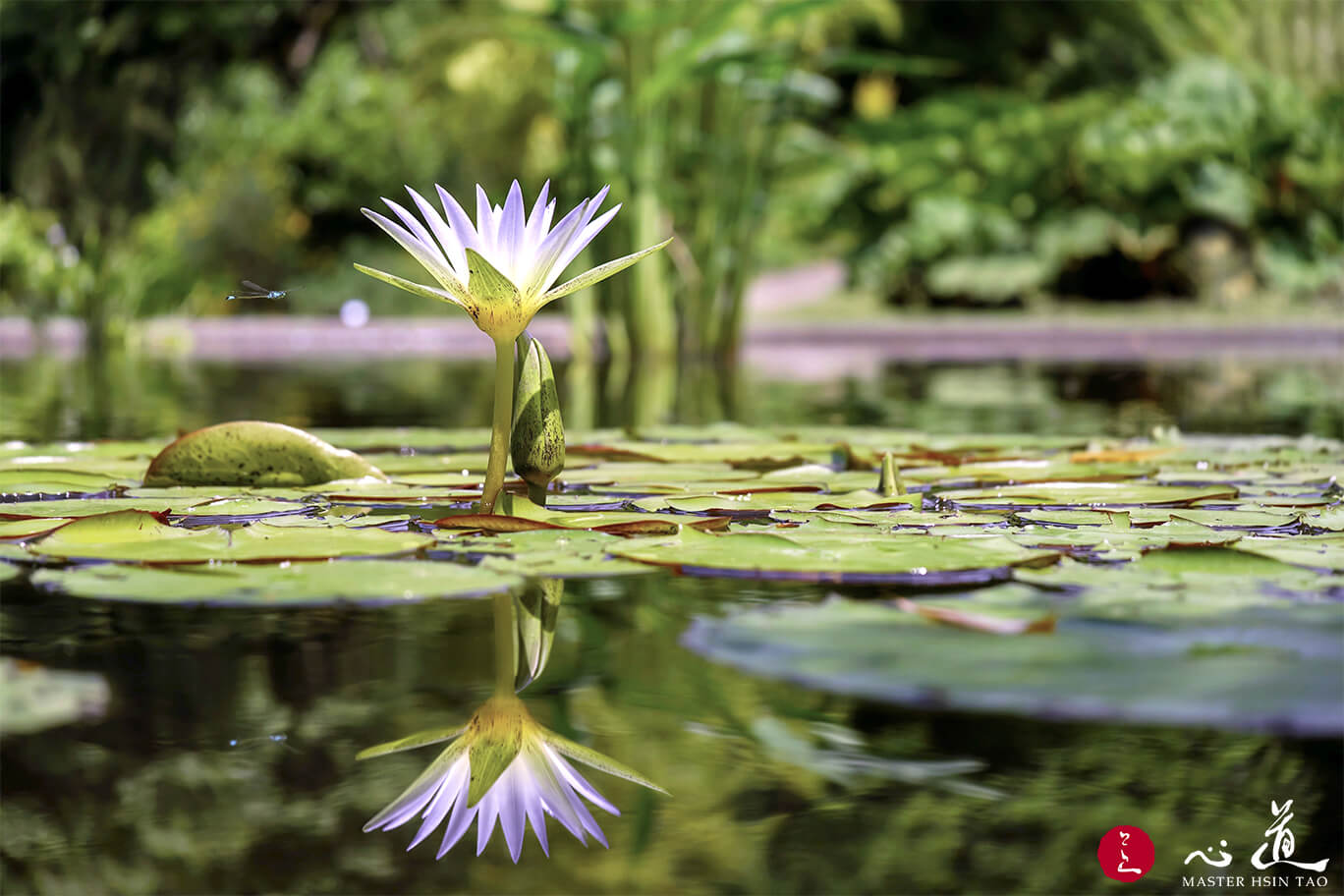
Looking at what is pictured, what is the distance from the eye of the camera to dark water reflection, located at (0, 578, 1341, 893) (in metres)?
0.67

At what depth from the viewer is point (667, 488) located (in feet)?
6.23

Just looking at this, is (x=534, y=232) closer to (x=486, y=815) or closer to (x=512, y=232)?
(x=512, y=232)

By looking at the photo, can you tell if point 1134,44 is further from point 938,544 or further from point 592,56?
point 938,544

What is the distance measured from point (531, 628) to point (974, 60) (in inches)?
487

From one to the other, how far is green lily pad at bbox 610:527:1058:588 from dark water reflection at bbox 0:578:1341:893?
0.96ft

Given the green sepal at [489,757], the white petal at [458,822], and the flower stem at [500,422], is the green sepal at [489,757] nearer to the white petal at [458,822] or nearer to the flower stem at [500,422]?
the white petal at [458,822]

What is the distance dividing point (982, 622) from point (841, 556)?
267 millimetres

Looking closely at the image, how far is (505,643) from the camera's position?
1094mm

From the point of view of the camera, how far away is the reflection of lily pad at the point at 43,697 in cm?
88

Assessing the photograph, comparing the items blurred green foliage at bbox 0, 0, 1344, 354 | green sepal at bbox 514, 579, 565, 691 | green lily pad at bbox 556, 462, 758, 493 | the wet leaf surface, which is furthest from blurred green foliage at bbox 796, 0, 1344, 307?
green sepal at bbox 514, 579, 565, 691

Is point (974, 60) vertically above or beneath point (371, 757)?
above

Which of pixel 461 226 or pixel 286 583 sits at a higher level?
pixel 461 226

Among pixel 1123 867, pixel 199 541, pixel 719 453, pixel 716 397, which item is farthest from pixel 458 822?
pixel 716 397

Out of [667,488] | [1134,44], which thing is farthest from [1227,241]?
[667,488]
